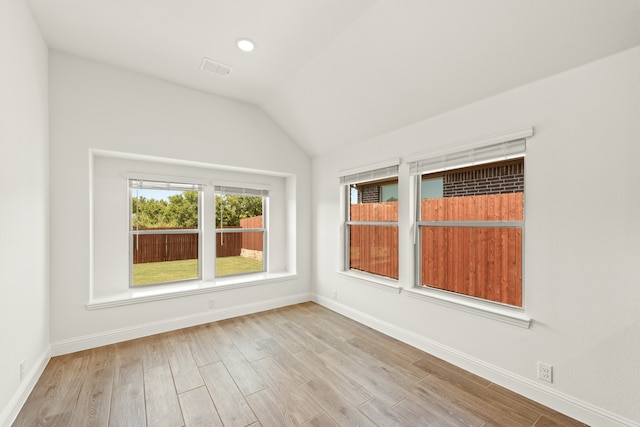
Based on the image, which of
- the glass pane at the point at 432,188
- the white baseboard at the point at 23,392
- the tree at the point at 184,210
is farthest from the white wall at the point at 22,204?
the glass pane at the point at 432,188

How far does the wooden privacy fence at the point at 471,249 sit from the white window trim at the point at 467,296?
0.21ft

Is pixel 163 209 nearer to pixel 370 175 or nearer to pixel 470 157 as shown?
pixel 370 175

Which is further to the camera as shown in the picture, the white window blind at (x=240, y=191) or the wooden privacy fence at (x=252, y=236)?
the wooden privacy fence at (x=252, y=236)

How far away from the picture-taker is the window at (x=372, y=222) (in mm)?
3338

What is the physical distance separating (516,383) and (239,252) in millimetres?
3588

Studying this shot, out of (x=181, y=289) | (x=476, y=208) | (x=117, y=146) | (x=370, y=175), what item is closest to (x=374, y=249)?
(x=370, y=175)

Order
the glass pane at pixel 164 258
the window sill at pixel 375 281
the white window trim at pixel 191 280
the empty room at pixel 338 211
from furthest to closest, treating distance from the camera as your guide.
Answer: the glass pane at pixel 164 258, the window sill at pixel 375 281, the white window trim at pixel 191 280, the empty room at pixel 338 211

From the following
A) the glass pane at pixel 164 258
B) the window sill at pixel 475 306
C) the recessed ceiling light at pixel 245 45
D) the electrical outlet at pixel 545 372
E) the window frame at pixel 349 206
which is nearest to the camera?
the electrical outlet at pixel 545 372

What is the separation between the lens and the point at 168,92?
10.7 feet

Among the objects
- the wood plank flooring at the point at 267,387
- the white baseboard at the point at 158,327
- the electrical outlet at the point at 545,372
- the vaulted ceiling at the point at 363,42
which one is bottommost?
the wood plank flooring at the point at 267,387

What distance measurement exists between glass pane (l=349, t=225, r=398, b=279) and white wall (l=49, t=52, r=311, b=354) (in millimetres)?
1504

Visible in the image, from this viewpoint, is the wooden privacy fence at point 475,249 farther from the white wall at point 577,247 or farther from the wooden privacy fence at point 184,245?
the wooden privacy fence at point 184,245

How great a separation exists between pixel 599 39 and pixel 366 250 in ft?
9.21

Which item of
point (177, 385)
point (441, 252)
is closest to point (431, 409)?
point (441, 252)
